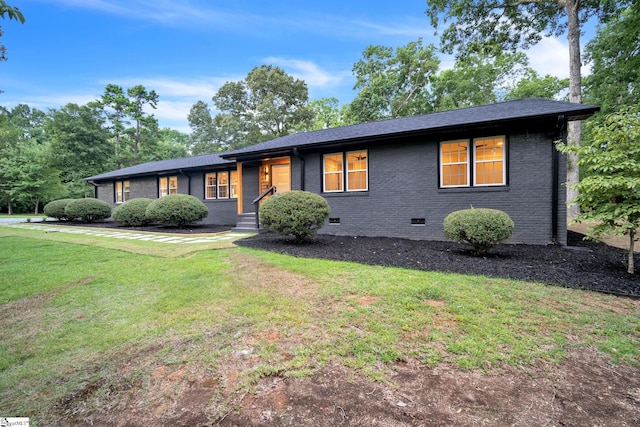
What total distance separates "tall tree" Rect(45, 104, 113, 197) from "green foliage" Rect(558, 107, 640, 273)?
33.2 metres

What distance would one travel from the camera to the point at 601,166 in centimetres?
434

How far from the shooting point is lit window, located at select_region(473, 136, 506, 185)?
7.57 meters

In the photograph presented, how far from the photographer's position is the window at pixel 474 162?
24.9 feet

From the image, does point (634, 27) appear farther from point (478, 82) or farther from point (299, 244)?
point (299, 244)

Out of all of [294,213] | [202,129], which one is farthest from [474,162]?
[202,129]

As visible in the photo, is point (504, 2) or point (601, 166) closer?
point (601, 166)

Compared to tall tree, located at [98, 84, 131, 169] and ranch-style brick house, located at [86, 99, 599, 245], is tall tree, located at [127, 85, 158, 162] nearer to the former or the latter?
tall tree, located at [98, 84, 131, 169]

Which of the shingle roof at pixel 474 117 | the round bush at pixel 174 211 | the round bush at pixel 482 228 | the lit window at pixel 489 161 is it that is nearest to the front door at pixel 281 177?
the shingle roof at pixel 474 117

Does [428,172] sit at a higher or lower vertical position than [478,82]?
lower

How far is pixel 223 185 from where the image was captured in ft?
45.4

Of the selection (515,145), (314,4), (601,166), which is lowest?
(601,166)

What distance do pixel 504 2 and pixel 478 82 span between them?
10303 mm

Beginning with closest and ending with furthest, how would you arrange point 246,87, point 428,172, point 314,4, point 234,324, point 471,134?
point 234,324
point 471,134
point 428,172
point 314,4
point 246,87

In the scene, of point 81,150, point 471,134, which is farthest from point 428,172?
point 81,150
